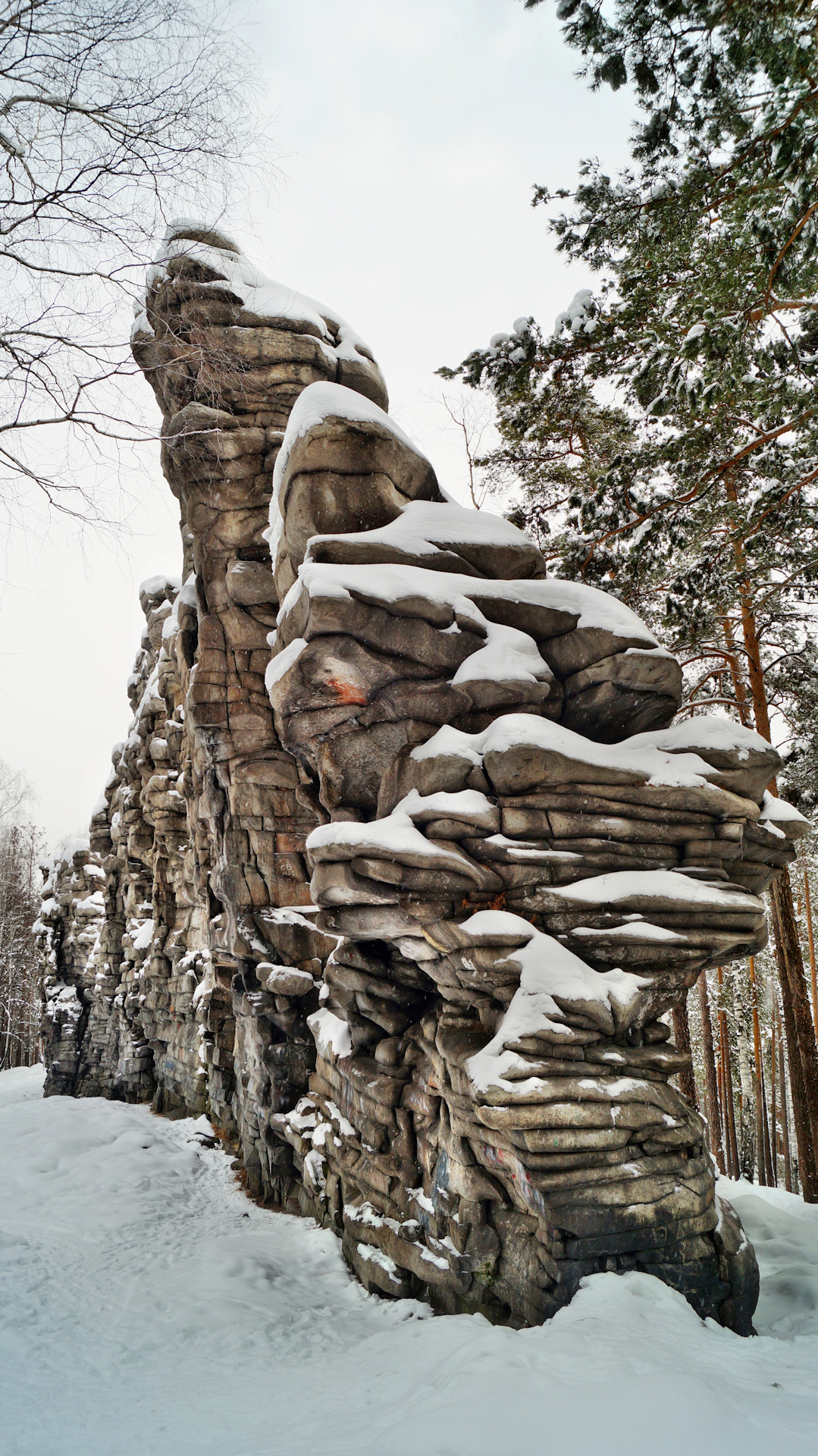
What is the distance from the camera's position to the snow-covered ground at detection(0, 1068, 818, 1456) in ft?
11.1

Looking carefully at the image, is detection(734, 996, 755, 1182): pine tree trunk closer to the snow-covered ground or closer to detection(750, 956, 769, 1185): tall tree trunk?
detection(750, 956, 769, 1185): tall tree trunk

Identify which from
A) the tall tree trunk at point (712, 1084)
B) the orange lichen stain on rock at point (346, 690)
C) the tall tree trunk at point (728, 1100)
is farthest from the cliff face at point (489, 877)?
the tall tree trunk at point (728, 1100)

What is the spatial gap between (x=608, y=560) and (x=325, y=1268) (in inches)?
394

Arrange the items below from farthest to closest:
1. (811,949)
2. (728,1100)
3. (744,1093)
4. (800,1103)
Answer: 1. (744,1093)
2. (811,949)
3. (728,1100)
4. (800,1103)

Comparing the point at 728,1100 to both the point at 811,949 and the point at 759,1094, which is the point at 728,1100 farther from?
the point at 811,949

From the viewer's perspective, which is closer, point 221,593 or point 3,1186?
point 3,1186

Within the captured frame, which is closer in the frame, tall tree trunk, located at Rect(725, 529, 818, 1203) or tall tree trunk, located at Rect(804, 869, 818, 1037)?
tall tree trunk, located at Rect(725, 529, 818, 1203)

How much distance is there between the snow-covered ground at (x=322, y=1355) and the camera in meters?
3.40

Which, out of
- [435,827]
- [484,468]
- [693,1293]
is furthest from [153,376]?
[693,1293]

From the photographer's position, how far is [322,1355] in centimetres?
611

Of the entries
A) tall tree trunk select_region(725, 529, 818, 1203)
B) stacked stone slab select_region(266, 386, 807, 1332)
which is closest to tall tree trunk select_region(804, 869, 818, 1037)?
tall tree trunk select_region(725, 529, 818, 1203)

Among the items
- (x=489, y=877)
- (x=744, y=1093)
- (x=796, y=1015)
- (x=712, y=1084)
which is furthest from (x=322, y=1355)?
(x=744, y=1093)

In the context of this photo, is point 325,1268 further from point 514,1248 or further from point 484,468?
point 484,468

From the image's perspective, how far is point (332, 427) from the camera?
286 inches
